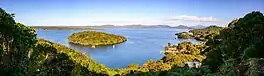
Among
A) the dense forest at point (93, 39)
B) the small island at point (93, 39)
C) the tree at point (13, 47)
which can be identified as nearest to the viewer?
the tree at point (13, 47)

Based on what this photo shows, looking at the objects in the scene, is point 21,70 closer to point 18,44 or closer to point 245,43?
point 18,44

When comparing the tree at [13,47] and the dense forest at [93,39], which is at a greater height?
the tree at [13,47]

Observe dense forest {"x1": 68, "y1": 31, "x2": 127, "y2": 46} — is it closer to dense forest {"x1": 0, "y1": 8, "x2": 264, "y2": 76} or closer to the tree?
dense forest {"x1": 0, "y1": 8, "x2": 264, "y2": 76}

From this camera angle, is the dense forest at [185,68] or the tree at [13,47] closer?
the dense forest at [185,68]

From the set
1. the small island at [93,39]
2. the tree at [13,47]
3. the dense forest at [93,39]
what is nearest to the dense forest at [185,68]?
the tree at [13,47]

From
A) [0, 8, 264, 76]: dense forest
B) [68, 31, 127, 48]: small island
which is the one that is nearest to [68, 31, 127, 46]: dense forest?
[68, 31, 127, 48]: small island

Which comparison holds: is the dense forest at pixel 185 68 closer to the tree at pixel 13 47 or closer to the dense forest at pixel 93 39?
the tree at pixel 13 47

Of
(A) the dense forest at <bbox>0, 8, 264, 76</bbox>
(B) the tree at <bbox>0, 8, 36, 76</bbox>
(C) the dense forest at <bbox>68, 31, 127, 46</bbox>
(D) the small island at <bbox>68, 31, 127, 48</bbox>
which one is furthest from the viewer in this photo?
(C) the dense forest at <bbox>68, 31, 127, 46</bbox>

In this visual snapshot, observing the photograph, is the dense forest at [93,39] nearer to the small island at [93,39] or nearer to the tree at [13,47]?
the small island at [93,39]

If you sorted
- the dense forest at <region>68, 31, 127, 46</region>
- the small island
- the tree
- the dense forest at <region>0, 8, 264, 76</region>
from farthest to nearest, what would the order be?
the dense forest at <region>68, 31, 127, 46</region> < the small island < the tree < the dense forest at <region>0, 8, 264, 76</region>

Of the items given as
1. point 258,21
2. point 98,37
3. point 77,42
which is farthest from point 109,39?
point 258,21

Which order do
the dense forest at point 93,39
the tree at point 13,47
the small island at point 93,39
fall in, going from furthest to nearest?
the dense forest at point 93,39 → the small island at point 93,39 → the tree at point 13,47
